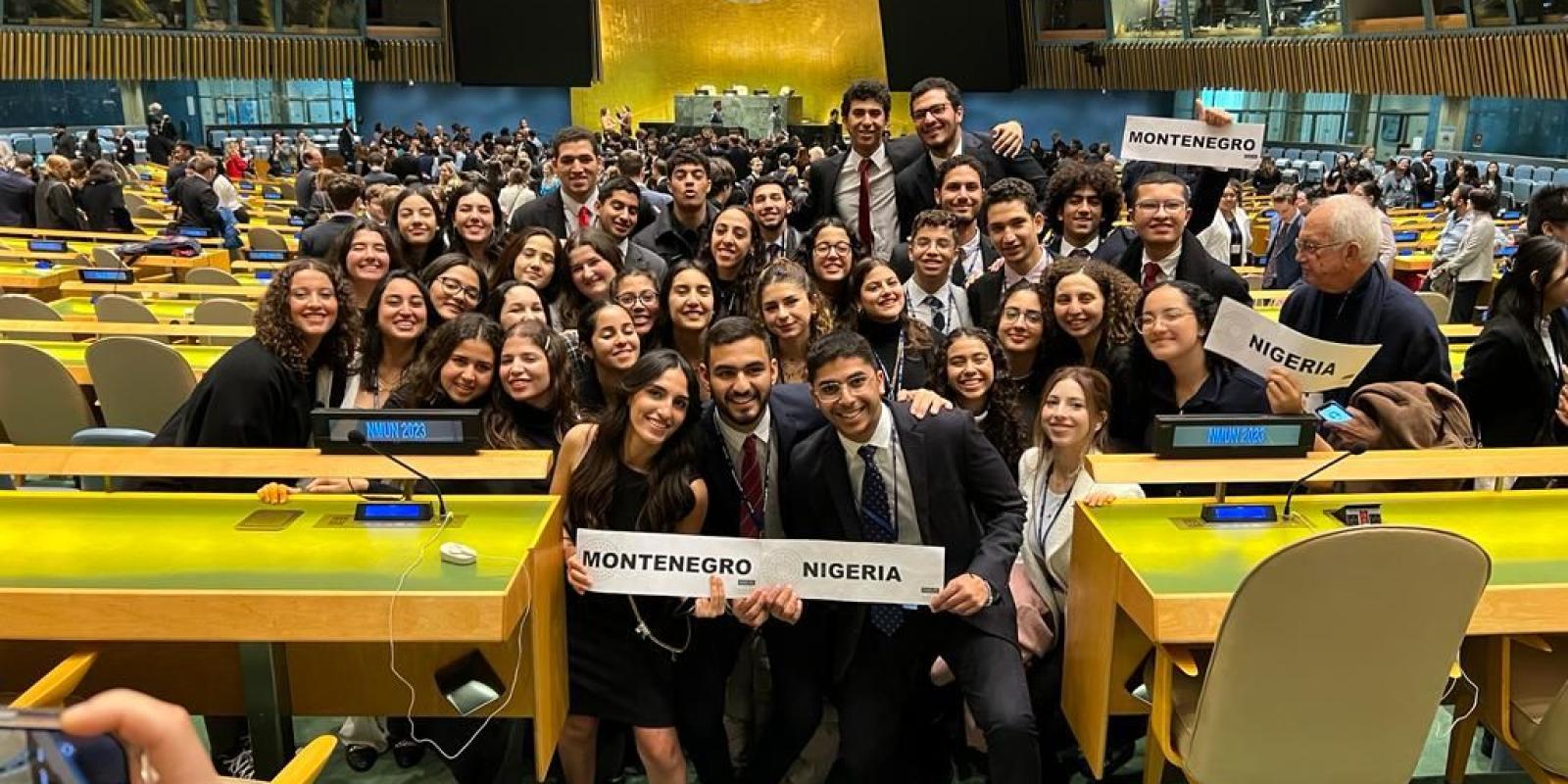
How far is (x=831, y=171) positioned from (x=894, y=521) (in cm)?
277

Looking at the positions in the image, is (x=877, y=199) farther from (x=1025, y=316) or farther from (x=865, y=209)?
(x=1025, y=316)

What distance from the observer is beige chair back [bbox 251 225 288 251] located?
9594 millimetres

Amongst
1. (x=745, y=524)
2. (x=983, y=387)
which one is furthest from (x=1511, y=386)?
(x=745, y=524)

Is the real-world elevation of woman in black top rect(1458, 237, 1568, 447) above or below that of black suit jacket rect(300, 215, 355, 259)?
below

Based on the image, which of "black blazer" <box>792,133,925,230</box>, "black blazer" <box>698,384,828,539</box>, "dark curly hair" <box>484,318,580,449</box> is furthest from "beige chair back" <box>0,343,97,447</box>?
"black blazer" <box>792,133,925,230</box>

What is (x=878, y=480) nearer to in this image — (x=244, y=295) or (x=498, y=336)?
(x=498, y=336)

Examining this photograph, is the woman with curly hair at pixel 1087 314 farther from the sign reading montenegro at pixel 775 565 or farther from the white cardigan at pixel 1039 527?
the sign reading montenegro at pixel 775 565

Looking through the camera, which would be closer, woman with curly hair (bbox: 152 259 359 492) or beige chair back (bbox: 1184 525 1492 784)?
beige chair back (bbox: 1184 525 1492 784)

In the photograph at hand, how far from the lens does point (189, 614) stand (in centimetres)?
213

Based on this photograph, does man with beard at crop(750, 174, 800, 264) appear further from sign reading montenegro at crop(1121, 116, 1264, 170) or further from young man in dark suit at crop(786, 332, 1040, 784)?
young man in dark suit at crop(786, 332, 1040, 784)

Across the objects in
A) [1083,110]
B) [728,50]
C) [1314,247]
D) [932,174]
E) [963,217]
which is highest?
[728,50]

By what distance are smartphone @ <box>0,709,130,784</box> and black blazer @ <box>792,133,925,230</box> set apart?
4.13 metres

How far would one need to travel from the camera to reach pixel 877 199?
5090 mm

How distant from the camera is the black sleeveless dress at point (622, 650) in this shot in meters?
2.74
